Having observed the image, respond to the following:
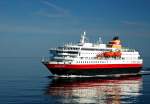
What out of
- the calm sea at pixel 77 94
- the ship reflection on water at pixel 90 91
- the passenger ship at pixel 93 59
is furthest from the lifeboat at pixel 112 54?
the calm sea at pixel 77 94

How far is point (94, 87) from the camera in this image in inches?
2621

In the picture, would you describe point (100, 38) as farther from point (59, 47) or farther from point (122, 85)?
point (122, 85)

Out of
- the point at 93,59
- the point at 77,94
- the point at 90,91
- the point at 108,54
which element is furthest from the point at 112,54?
the point at 77,94

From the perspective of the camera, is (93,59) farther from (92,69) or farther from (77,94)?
(77,94)

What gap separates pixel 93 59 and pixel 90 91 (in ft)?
75.3

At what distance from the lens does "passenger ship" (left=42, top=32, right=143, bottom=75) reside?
79250 millimetres

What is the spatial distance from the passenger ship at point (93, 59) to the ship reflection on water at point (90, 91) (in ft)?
9.97

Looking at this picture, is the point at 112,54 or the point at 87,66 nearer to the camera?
the point at 87,66

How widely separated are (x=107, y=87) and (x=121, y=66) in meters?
24.1

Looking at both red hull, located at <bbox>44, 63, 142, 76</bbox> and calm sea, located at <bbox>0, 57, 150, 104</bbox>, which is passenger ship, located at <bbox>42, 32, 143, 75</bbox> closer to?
red hull, located at <bbox>44, 63, 142, 76</bbox>

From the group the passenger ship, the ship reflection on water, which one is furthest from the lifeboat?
the ship reflection on water

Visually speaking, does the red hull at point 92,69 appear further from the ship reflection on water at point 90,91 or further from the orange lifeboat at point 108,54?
the orange lifeboat at point 108,54

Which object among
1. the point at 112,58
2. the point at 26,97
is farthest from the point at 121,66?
the point at 26,97

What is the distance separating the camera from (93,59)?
274ft
